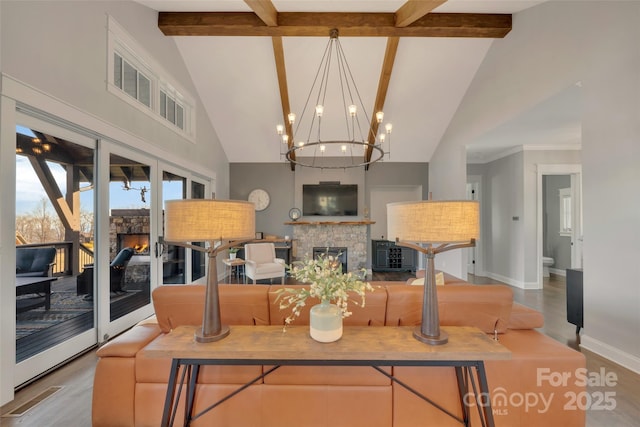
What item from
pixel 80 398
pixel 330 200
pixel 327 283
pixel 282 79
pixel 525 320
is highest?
pixel 282 79

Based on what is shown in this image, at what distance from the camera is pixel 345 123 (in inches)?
225

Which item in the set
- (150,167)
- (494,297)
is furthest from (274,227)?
(494,297)

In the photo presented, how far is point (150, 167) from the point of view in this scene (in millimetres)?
3602

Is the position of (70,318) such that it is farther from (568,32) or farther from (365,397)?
(568,32)

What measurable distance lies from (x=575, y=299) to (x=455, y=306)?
237 centimetres

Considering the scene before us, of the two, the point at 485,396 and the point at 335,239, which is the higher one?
the point at 335,239

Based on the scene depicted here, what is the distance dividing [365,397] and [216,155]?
555 cm

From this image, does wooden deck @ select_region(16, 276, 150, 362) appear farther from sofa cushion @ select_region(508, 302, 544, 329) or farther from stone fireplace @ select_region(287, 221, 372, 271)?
stone fireplace @ select_region(287, 221, 372, 271)

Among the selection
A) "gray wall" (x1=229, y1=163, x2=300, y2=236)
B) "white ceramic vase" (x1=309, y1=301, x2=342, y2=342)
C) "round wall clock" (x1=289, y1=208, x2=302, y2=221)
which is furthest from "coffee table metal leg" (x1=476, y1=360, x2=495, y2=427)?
"gray wall" (x1=229, y1=163, x2=300, y2=236)

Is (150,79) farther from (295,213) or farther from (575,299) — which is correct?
(575,299)

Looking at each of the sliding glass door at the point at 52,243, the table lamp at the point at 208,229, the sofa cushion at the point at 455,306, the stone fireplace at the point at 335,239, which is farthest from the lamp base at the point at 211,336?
the stone fireplace at the point at 335,239

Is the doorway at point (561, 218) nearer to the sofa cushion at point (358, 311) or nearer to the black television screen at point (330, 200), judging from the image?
the black television screen at point (330, 200)

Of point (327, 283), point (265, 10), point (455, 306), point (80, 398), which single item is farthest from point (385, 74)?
point (80, 398)

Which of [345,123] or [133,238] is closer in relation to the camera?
[133,238]
